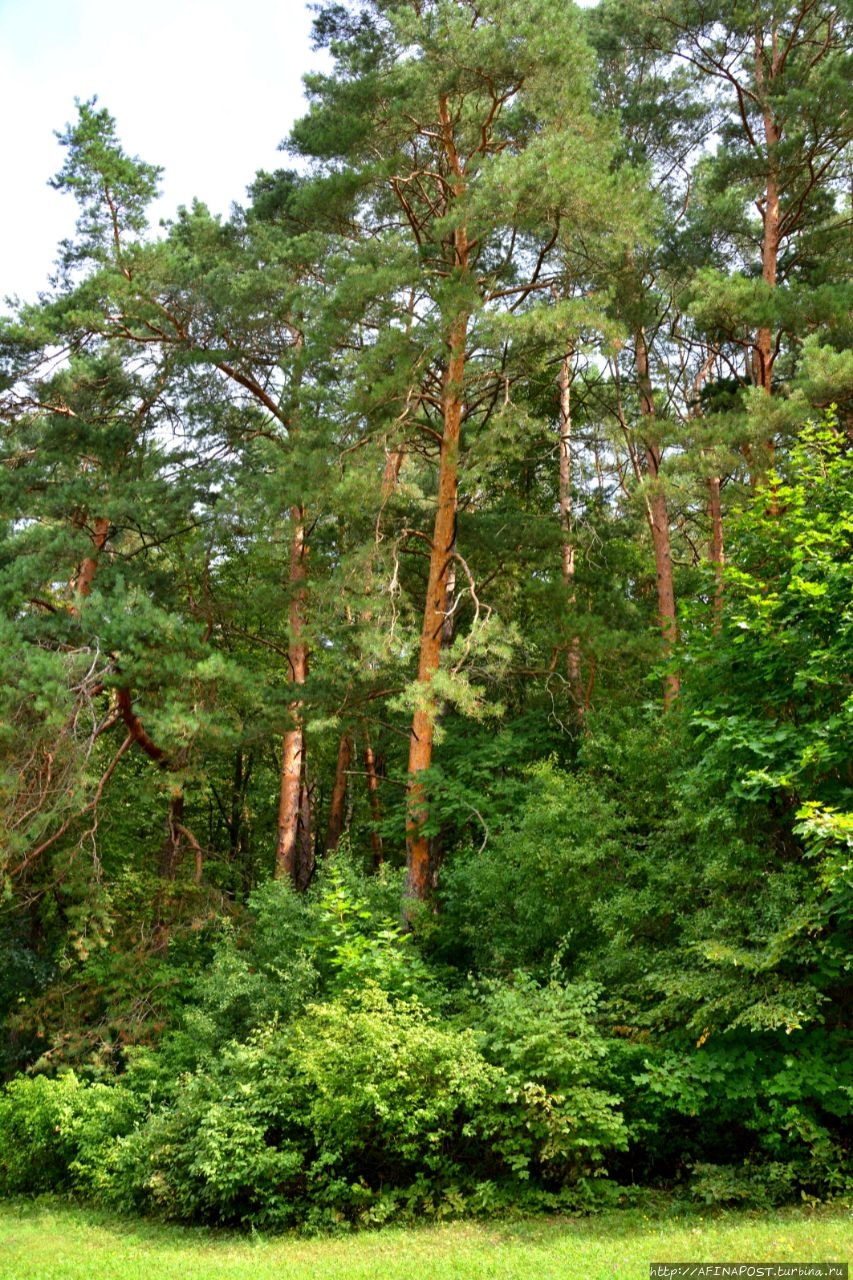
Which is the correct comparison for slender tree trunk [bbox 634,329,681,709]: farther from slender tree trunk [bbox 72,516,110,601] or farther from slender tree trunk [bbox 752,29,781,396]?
slender tree trunk [bbox 72,516,110,601]

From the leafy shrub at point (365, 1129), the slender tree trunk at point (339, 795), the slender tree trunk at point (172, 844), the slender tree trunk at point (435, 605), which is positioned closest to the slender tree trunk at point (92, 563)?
the slender tree trunk at point (172, 844)

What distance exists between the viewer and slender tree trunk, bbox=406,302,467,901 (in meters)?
13.1

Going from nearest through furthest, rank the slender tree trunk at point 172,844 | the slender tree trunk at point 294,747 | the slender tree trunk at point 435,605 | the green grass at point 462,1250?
1. the green grass at point 462,1250
2. the slender tree trunk at point 435,605
3. the slender tree trunk at point 294,747
4. the slender tree trunk at point 172,844

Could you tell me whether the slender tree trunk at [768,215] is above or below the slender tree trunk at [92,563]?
above

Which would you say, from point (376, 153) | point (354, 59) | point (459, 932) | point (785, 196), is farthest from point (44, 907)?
point (785, 196)

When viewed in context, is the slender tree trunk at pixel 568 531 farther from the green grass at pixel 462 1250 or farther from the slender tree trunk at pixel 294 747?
the green grass at pixel 462 1250

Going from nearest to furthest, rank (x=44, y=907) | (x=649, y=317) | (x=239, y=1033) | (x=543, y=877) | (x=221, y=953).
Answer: (x=543, y=877), (x=239, y=1033), (x=221, y=953), (x=649, y=317), (x=44, y=907)

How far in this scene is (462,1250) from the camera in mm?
A: 7680

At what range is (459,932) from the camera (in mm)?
12250

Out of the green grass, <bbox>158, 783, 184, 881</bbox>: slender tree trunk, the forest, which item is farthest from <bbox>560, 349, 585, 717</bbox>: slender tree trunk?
the green grass

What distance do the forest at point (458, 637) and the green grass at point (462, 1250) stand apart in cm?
49

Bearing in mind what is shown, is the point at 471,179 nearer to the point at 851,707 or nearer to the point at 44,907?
the point at 851,707

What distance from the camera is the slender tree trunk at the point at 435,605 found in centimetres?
1308

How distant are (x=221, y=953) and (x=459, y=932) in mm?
2995
